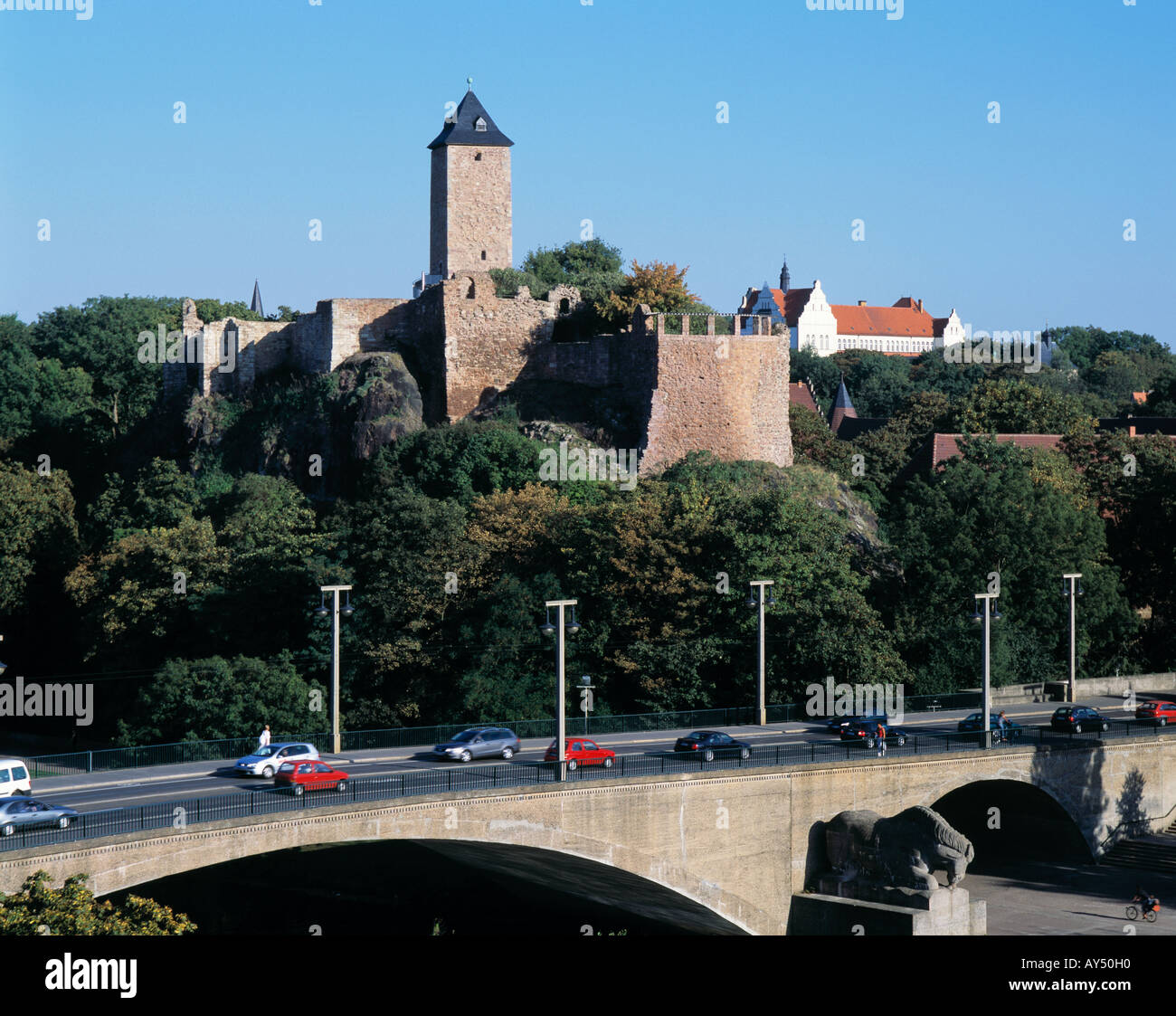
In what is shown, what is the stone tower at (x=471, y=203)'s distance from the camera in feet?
226

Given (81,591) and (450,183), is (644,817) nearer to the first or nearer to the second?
(81,591)

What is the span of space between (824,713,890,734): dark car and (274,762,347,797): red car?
1463 centimetres

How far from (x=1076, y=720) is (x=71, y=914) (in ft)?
97.3

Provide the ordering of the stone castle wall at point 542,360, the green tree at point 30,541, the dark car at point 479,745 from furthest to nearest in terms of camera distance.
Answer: the green tree at point 30,541 → the stone castle wall at point 542,360 → the dark car at point 479,745

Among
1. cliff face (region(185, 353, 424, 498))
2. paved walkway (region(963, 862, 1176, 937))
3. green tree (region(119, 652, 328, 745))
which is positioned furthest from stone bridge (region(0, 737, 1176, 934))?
cliff face (region(185, 353, 424, 498))

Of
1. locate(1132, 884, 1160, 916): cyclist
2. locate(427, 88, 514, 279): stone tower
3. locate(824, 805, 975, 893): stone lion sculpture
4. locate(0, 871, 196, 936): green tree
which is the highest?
locate(427, 88, 514, 279): stone tower

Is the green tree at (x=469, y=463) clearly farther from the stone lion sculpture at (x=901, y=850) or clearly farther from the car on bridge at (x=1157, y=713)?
the stone lion sculpture at (x=901, y=850)

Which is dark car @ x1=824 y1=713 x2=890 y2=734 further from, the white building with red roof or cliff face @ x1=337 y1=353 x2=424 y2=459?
the white building with red roof

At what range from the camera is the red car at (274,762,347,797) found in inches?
1236

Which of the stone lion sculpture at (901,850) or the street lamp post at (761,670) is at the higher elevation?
the street lamp post at (761,670)

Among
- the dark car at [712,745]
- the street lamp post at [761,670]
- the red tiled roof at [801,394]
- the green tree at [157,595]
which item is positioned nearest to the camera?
the dark car at [712,745]

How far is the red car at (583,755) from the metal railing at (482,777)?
18 cm

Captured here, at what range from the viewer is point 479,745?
37.2 meters

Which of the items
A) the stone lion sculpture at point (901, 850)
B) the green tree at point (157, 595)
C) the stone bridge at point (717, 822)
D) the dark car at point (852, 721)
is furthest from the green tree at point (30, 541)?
the stone lion sculpture at point (901, 850)
